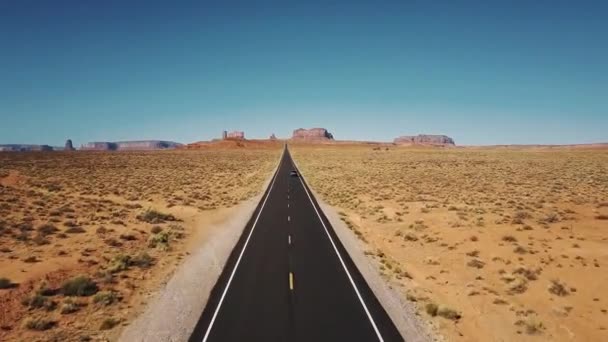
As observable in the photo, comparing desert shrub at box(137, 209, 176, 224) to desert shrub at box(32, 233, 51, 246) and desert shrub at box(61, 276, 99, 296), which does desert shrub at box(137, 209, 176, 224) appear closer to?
desert shrub at box(32, 233, 51, 246)

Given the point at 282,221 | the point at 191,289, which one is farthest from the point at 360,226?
the point at 191,289

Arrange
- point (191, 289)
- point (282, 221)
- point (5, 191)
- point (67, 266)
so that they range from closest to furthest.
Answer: point (191, 289), point (67, 266), point (282, 221), point (5, 191)

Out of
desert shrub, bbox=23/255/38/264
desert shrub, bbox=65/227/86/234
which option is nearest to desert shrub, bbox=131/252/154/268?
desert shrub, bbox=23/255/38/264

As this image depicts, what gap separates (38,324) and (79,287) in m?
3.23

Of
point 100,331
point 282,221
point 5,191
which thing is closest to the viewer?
point 100,331

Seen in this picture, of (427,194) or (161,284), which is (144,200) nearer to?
(161,284)

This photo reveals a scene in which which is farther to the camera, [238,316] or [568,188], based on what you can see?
[568,188]

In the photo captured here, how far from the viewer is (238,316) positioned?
14.3 m

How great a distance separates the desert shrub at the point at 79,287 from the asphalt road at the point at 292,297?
202 inches

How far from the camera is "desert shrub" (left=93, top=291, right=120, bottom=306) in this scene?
16.3 m

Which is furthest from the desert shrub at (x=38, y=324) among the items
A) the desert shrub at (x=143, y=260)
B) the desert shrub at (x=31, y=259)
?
the desert shrub at (x=31, y=259)

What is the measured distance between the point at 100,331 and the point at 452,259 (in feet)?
57.5

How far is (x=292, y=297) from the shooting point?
52.6 feet

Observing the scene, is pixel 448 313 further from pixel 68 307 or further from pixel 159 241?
pixel 159 241
